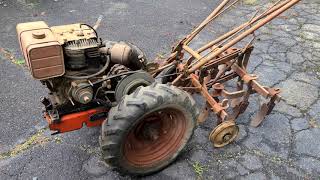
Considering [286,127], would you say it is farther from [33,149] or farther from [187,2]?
[187,2]

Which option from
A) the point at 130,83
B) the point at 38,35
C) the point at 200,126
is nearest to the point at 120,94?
the point at 130,83

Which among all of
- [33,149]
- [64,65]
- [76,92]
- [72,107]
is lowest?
[33,149]

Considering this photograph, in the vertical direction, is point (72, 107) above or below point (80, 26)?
below

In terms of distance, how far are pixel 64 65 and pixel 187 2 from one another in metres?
4.68

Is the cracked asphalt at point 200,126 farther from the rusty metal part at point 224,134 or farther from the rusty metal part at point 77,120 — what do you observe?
the rusty metal part at point 77,120

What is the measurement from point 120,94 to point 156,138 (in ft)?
1.80

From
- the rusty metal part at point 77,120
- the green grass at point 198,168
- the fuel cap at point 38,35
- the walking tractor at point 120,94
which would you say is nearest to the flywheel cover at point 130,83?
the walking tractor at point 120,94

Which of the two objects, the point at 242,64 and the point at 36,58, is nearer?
the point at 36,58

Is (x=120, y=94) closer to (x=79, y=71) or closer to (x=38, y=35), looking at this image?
(x=79, y=71)

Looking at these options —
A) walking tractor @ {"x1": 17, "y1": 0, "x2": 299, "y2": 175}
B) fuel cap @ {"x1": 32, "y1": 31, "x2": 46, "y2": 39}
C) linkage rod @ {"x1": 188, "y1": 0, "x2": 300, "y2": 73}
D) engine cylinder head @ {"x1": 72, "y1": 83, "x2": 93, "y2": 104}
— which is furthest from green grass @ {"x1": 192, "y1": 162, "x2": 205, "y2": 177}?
fuel cap @ {"x1": 32, "y1": 31, "x2": 46, "y2": 39}

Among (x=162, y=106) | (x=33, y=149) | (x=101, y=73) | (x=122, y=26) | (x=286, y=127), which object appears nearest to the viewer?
(x=162, y=106)

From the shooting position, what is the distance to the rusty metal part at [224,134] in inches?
139

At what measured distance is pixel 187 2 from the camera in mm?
7262

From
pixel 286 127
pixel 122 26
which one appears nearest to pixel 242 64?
pixel 286 127
